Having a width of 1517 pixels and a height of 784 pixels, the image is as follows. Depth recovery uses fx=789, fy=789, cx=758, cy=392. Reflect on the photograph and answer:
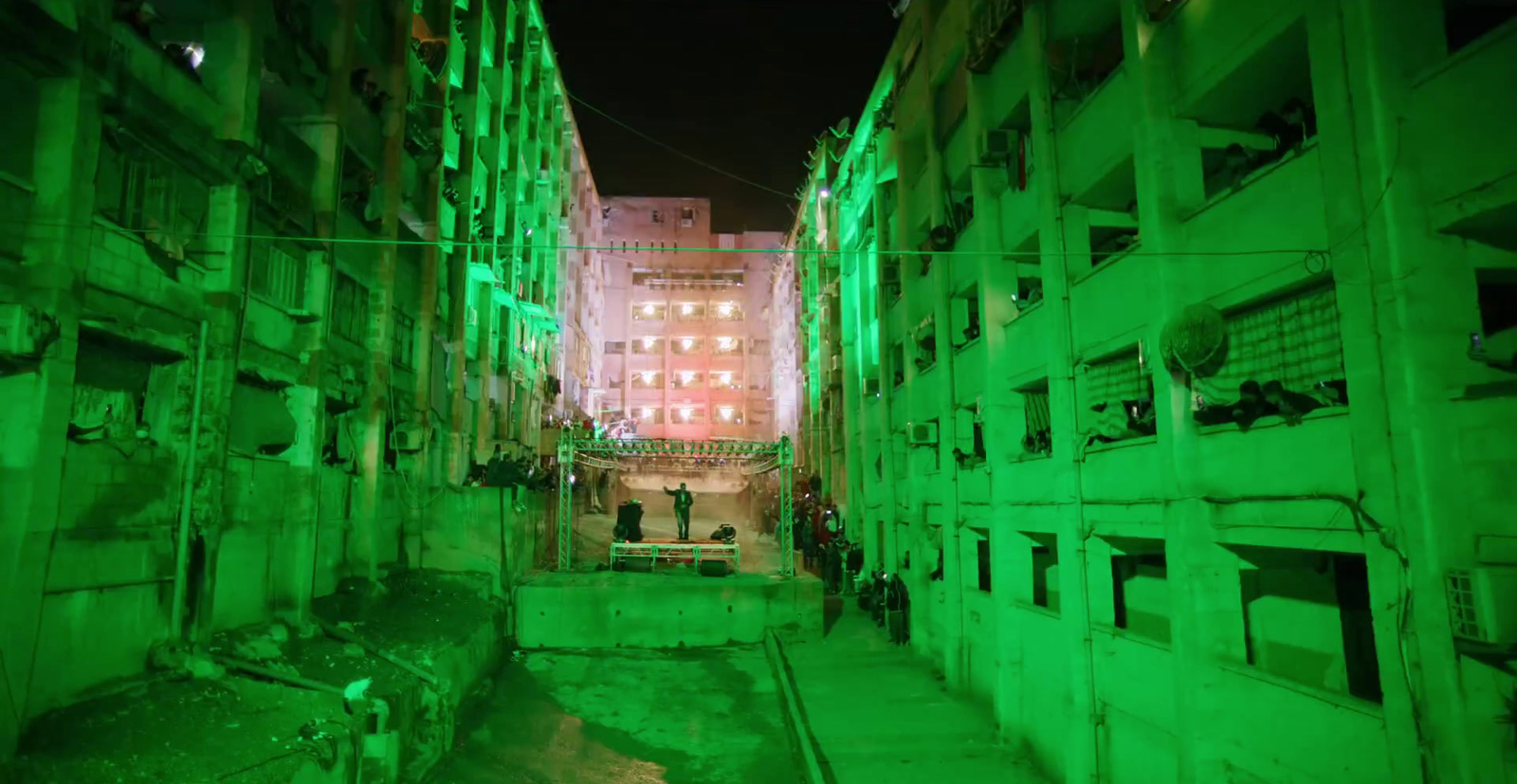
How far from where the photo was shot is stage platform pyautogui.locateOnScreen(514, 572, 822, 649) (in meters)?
19.8

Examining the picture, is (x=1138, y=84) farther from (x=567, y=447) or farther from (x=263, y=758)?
(x=567, y=447)

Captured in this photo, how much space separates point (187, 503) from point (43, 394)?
3.04 meters

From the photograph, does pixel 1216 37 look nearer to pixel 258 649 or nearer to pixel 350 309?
pixel 258 649

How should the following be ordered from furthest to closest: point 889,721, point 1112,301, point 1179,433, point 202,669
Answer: point 889,721 < point 1112,301 < point 202,669 < point 1179,433

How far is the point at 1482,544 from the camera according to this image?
6.42 m

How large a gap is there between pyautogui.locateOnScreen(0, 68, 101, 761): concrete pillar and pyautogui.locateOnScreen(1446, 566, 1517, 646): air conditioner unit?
12975 mm

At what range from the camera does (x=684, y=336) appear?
181ft

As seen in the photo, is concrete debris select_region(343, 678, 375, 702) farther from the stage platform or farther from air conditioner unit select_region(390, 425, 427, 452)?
the stage platform

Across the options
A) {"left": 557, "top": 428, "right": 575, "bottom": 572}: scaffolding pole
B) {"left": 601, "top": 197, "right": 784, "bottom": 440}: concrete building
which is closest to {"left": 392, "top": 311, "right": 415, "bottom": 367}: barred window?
{"left": 557, "top": 428, "right": 575, "bottom": 572}: scaffolding pole

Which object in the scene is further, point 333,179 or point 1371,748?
point 333,179

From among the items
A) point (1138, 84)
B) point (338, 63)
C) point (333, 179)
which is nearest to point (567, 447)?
point (333, 179)

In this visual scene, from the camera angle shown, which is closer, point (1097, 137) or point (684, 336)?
point (1097, 137)

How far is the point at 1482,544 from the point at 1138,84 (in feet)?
22.8

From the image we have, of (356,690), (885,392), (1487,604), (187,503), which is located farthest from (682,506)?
(1487,604)
